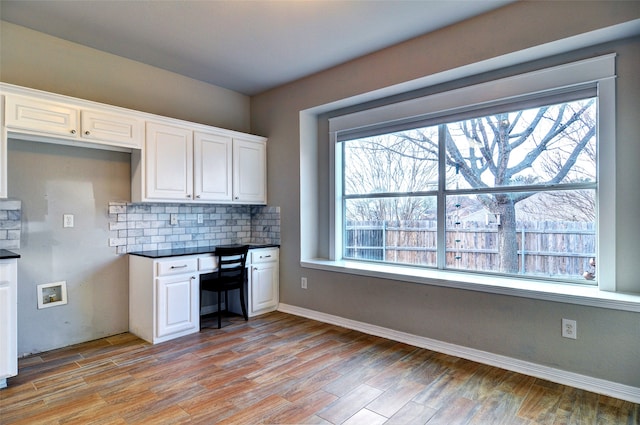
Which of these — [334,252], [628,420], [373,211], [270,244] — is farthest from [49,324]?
[628,420]

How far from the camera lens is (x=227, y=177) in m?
4.05

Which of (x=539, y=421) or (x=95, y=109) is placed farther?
(x=95, y=109)

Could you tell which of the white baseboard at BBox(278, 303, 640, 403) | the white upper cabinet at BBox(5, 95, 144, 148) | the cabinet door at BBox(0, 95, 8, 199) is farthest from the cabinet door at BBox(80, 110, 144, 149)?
the white baseboard at BBox(278, 303, 640, 403)

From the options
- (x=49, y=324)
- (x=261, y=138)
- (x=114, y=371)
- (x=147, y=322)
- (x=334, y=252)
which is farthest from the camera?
(x=261, y=138)

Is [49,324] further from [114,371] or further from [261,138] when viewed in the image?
[261,138]

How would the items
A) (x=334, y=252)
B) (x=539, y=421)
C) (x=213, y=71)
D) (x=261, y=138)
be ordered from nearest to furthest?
(x=539, y=421) < (x=213, y=71) < (x=334, y=252) < (x=261, y=138)

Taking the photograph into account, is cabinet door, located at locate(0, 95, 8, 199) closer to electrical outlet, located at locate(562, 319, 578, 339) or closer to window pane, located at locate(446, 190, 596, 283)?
window pane, located at locate(446, 190, 596, 283)

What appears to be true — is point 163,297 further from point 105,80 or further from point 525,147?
point 525,147

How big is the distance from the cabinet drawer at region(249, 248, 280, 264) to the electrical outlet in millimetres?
2919

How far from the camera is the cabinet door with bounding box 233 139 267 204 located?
13.7 ft

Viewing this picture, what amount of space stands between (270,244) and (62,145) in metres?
2.30

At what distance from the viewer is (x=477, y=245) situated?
10.5ft

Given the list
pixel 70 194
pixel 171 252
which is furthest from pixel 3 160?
pixel 171 252

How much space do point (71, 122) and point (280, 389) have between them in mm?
2660
